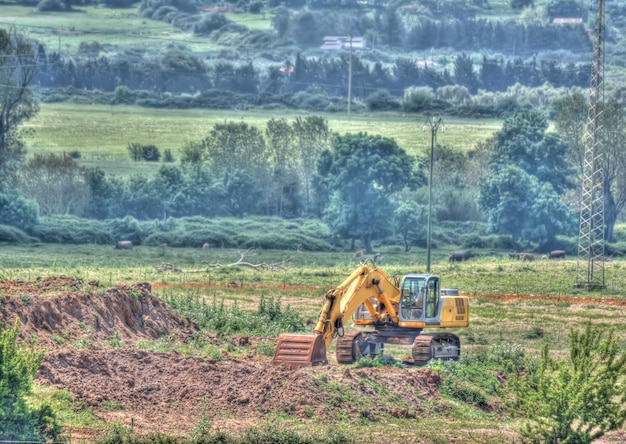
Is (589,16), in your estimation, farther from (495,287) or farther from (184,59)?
(495,287)

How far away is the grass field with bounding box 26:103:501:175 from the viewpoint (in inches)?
4392

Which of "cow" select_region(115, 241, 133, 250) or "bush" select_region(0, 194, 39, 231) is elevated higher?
"bush" select_region(0, 194, 39, 231)

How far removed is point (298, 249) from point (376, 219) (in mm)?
7150

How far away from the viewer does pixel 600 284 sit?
6019 cm

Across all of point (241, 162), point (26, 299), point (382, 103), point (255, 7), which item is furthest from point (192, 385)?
point (255, 7)

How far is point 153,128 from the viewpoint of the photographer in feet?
397

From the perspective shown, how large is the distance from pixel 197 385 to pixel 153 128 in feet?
307

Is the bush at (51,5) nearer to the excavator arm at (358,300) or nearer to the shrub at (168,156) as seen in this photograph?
the shrub at (168,156)

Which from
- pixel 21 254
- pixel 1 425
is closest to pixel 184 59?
pixel 21 254

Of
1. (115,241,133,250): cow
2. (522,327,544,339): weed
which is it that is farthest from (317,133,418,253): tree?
(522,327,544,339): weed

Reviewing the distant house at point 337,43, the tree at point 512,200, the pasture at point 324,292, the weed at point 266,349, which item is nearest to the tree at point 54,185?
the pasture at point 324,292

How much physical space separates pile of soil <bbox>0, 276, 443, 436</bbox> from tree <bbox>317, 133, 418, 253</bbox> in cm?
5313

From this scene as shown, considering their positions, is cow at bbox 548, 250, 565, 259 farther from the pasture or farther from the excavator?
the excavator

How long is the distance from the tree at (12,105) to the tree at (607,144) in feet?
129
